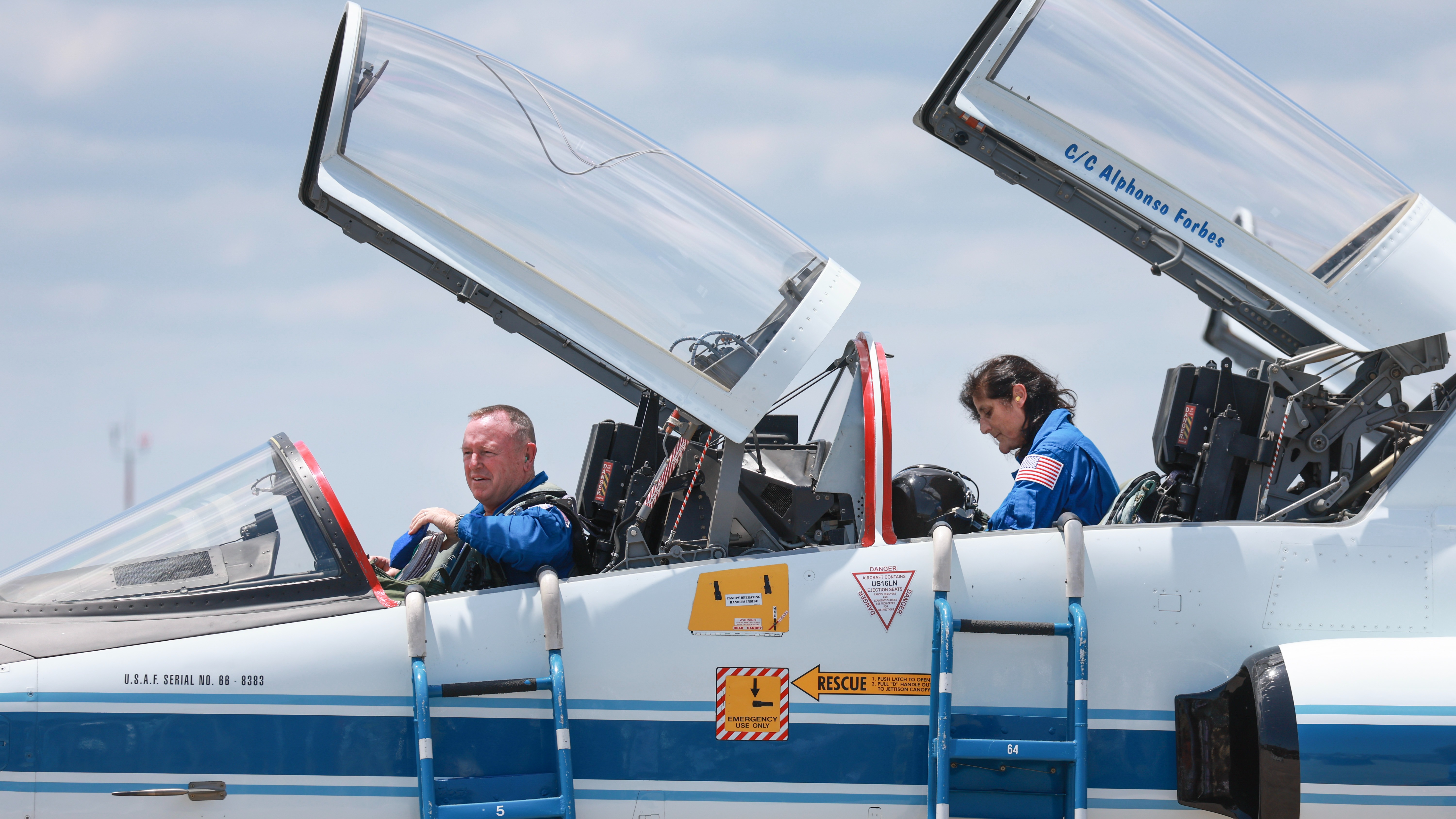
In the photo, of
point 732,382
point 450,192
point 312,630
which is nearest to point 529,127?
point 450,192

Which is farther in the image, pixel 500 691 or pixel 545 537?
pixel 545 537

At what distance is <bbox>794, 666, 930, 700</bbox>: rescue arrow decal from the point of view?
3664mm

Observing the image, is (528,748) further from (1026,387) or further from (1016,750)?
(1026,387)

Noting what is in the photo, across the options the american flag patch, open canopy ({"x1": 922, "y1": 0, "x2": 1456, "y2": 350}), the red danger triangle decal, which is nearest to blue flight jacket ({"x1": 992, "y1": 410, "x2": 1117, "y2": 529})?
the american flag patch

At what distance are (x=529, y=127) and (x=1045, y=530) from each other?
2.47m

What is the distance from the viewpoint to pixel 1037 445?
14.4 ft

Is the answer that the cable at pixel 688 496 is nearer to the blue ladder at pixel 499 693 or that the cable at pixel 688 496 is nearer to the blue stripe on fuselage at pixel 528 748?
the blue ladder at pixel 499 693

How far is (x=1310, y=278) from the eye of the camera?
4.12 meters

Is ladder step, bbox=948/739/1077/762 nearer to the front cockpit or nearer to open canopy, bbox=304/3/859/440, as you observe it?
open canopy, bbox=304/3/859/440

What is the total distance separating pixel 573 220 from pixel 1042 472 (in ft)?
6.76

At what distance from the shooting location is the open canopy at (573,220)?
13.1ft

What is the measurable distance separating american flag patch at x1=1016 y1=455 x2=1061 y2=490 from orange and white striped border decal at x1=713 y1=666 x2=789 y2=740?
4.25 ft

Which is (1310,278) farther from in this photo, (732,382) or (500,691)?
(500,691)

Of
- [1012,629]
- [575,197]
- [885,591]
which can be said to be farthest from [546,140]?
[1012,629]
